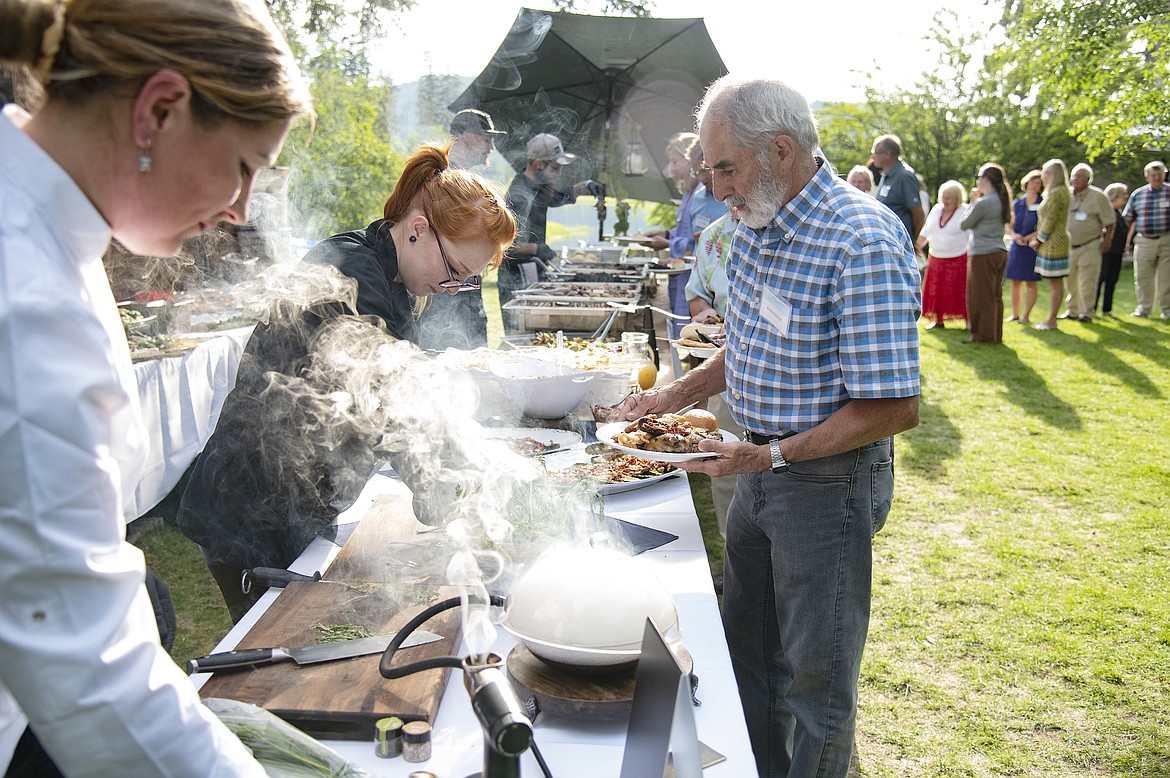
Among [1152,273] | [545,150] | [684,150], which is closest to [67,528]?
[545,150]

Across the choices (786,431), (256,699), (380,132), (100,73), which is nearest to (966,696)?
(786,431)

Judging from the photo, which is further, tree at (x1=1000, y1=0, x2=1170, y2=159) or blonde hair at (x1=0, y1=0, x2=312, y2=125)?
tree at (x1=1000, y1=0, x2=1170, y2=159)

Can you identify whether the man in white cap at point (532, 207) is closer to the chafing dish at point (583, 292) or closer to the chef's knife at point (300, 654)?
the chafing dish at point (583, 292)

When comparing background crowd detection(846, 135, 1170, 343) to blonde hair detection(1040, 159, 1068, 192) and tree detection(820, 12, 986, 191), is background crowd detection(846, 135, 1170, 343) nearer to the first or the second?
blonde hair detection(1040, 159, 1068, 192)

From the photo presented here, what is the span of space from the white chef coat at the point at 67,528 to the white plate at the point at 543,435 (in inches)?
72.8

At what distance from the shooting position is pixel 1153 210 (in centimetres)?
1191

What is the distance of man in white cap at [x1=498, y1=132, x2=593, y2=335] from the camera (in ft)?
20.8

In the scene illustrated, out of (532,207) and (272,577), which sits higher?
(532,207)

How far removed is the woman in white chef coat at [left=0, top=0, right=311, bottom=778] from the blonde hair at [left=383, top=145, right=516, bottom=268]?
4.68 ft

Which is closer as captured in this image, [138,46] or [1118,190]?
[138,46]

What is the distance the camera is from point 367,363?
208 centimetres

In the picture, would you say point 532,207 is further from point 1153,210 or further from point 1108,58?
point 1153,210

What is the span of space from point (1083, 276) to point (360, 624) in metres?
13.0

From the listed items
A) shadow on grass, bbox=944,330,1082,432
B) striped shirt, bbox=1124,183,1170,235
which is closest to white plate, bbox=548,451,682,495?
shadow on grass, bbox=944,330,1082,432
